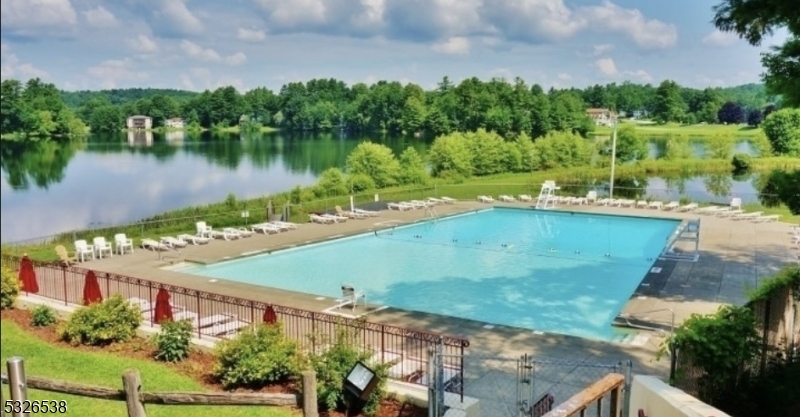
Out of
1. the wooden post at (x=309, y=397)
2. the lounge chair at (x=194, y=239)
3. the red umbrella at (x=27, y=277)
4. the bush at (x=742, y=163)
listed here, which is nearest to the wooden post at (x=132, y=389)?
the wooden post at (x=309, y=397)

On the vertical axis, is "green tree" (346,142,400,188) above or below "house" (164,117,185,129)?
→ below

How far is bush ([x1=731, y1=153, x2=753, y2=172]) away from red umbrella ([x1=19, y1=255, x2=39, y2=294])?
35.6 m

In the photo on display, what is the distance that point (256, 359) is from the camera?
8.09m

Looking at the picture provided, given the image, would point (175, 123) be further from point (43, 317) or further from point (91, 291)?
point (91, 291)

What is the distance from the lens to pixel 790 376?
24.9ft

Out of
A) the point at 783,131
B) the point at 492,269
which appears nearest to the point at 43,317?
the point at 492,269

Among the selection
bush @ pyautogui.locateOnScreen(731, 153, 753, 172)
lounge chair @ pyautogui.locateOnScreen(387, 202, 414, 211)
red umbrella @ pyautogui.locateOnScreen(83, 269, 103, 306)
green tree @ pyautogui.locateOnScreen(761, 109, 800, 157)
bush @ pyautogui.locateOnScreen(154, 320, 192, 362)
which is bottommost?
lounge chair @ pyautogui.locateOnScreen(387, 202, 414, 211)

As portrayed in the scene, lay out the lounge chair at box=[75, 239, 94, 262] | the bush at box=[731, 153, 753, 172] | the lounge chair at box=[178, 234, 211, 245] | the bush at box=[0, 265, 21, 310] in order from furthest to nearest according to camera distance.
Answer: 1. the bush at box=[731, 153, 753, 172]
2. the lounge chair at box=[178, 234, 211, 245]
3. the lounge chair at box=[75, 239, 94, 262]
4. the bush at box=[0, 265, 21, 310]

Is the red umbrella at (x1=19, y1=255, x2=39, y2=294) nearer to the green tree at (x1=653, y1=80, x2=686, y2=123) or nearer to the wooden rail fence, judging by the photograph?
the wooden rail fence

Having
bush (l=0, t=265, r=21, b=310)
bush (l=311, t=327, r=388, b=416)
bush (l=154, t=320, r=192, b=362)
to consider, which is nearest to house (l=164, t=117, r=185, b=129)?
bush (l=0, t=265, r=21, b=310)

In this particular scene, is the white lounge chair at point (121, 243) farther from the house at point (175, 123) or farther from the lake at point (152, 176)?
the house at point (175, 123)

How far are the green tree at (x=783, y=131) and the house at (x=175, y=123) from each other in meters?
62.2

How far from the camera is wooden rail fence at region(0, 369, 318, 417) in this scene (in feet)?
16.8

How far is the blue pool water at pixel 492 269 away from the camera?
14.3m
